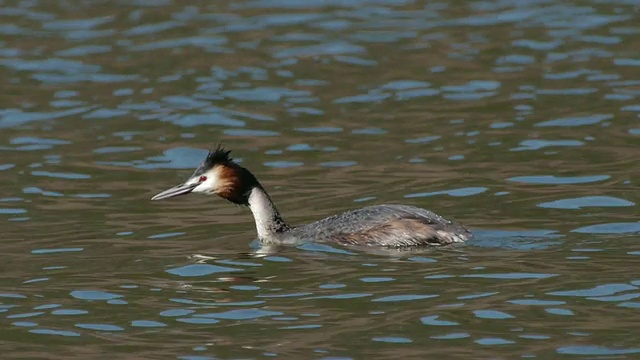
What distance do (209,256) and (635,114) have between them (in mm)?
Result: 5699

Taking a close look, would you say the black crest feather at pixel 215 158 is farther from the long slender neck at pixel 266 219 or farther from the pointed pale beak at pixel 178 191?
the long slender neck at pixel 266 219

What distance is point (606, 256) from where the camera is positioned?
33.8ft

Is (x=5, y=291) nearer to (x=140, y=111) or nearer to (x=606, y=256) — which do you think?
(x=606, y=256)

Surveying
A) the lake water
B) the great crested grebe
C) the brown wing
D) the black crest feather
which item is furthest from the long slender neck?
the brown wing

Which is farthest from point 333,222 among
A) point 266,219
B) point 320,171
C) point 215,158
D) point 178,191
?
point 320,171

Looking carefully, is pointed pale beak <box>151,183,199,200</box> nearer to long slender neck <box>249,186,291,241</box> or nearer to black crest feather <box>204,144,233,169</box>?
black crest feather <box>204,144,233,169</box>

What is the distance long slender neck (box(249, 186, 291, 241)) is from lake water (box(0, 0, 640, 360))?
19 cm

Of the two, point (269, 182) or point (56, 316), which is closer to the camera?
point (56, 316)

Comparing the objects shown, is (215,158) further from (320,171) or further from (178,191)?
(320,171)

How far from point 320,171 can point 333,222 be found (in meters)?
2.40

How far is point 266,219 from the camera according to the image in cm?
1182

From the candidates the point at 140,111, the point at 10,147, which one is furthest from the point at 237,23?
the point at 10,147

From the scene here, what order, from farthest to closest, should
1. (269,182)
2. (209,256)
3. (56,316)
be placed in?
(269,182) < (209,256) < (56,316)

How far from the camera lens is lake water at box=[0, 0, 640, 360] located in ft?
29.4
